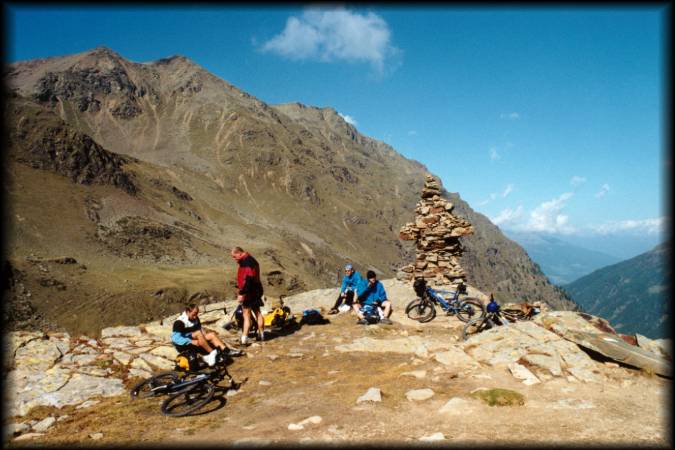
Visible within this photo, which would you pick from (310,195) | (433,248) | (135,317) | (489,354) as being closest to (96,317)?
(135,317)

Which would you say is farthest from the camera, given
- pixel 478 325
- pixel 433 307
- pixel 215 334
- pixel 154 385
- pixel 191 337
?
pixel 433 307

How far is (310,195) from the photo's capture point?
174750 mm

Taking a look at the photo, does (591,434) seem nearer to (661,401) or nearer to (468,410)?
(468,410)

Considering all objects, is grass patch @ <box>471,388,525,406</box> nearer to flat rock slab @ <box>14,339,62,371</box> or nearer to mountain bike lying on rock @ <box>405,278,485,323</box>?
mountain bike lying on rock @ <box>405,278,485,323</box>

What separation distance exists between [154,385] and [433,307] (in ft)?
34.7

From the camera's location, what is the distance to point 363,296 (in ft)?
53.0

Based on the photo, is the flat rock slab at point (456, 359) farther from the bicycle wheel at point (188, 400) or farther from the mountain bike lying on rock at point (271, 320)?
the mountain bike lying on rock at point (271, 320)

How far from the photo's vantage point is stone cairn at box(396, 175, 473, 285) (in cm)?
2153

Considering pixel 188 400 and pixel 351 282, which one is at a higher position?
pixel 351 282

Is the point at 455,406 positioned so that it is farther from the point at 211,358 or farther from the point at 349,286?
the point at 349,286

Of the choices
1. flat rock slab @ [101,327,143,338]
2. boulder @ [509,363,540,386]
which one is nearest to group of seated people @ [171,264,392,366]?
flat rock slab @ [101,327,143,338]

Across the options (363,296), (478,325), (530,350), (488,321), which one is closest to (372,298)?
(363,296)

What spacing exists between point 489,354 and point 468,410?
3479 mm

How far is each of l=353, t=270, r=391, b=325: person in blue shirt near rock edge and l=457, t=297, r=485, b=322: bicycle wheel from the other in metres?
2.93
